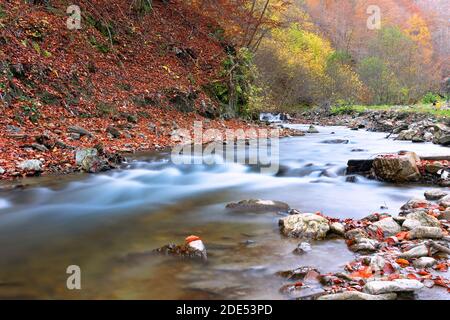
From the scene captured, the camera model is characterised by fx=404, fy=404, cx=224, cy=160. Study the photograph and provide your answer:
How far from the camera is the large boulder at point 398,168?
732 centimetres

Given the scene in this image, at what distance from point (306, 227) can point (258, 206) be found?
1.26 m

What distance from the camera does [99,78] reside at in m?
12.8

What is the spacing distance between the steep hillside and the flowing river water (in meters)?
1.56

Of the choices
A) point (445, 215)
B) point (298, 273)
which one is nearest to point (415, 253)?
point (298, 273)

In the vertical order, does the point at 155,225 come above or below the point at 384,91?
below

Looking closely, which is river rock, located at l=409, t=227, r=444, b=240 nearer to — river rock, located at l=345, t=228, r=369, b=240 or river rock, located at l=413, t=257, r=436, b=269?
river rock, located at l=345, t=228, r=369, b=240

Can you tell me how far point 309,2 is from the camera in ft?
255

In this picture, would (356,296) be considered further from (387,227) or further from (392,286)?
(387,227)

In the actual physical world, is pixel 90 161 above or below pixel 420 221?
above

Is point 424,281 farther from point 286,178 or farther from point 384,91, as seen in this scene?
point 384,91

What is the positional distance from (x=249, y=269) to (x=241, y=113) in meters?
16.2

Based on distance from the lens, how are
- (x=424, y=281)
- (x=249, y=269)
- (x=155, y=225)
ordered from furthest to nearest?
(x=155, y=225) < (x=249, y=269) < (x=424, y=281)
